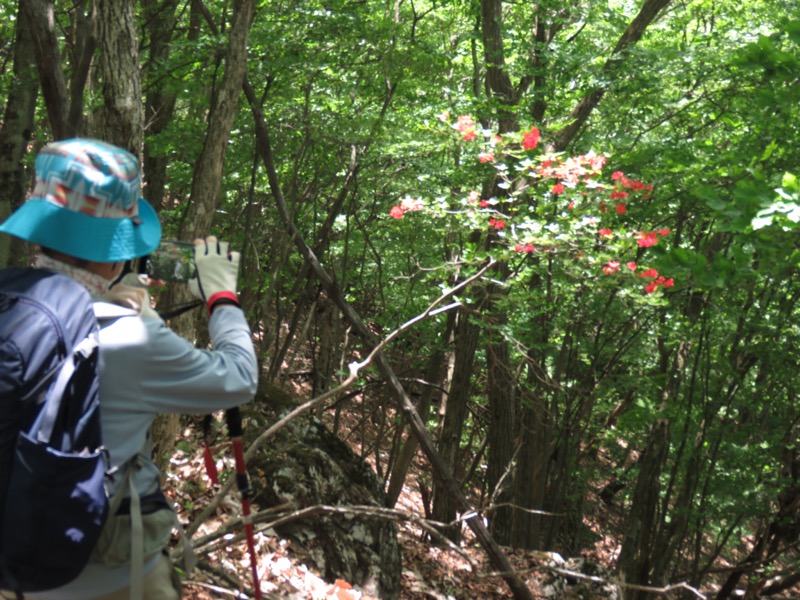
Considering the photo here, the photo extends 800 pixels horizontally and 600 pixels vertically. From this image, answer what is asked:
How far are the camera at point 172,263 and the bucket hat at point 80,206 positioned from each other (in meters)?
0.38

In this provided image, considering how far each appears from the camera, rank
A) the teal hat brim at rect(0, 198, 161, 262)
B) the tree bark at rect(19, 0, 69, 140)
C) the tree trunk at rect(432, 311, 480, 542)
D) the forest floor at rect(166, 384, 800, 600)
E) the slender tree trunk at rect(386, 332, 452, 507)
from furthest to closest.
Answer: the slender tree trunk at rect(386, 332, 452, 507)
the tree trunk at rect(432, 311, 480, 542)
the forest floor at rect(166, 384, 800, 600)
the tree bark at rect(19, 0, 69, 140)
the teal hat brim at rect(0, 198, 161, 262)

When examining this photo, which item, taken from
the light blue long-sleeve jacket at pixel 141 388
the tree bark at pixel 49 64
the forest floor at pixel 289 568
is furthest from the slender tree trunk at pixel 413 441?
the light blue long-sleeve jacket at pixel 141 388

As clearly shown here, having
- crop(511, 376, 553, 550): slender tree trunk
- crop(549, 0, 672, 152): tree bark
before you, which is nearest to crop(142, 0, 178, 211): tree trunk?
crop(549, 0, 672, 152): tree bark

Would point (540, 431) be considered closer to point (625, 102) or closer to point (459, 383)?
point (459, 383)

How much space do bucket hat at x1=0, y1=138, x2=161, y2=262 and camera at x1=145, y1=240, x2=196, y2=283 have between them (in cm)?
38

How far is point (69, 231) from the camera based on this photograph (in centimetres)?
176

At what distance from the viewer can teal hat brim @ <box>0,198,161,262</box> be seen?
1749 mm

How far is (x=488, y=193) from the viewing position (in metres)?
8.07

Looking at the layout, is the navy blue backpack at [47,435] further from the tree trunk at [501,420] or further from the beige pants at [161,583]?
the tree trunk at [501,420]

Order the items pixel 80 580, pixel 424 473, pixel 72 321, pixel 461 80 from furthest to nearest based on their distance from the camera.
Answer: pixel 424 473 → pixel 461 80 → pixel 80 580 → pixel 72 321

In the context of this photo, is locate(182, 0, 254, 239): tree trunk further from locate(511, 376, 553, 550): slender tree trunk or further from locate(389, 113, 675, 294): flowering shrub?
locate(511, 376, 553, 550): slender tree trunk

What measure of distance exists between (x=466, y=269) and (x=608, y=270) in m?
1.20

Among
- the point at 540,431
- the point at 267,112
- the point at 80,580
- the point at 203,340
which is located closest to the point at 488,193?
the point at 267,112

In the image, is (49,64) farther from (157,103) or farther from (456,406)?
(456,406)
